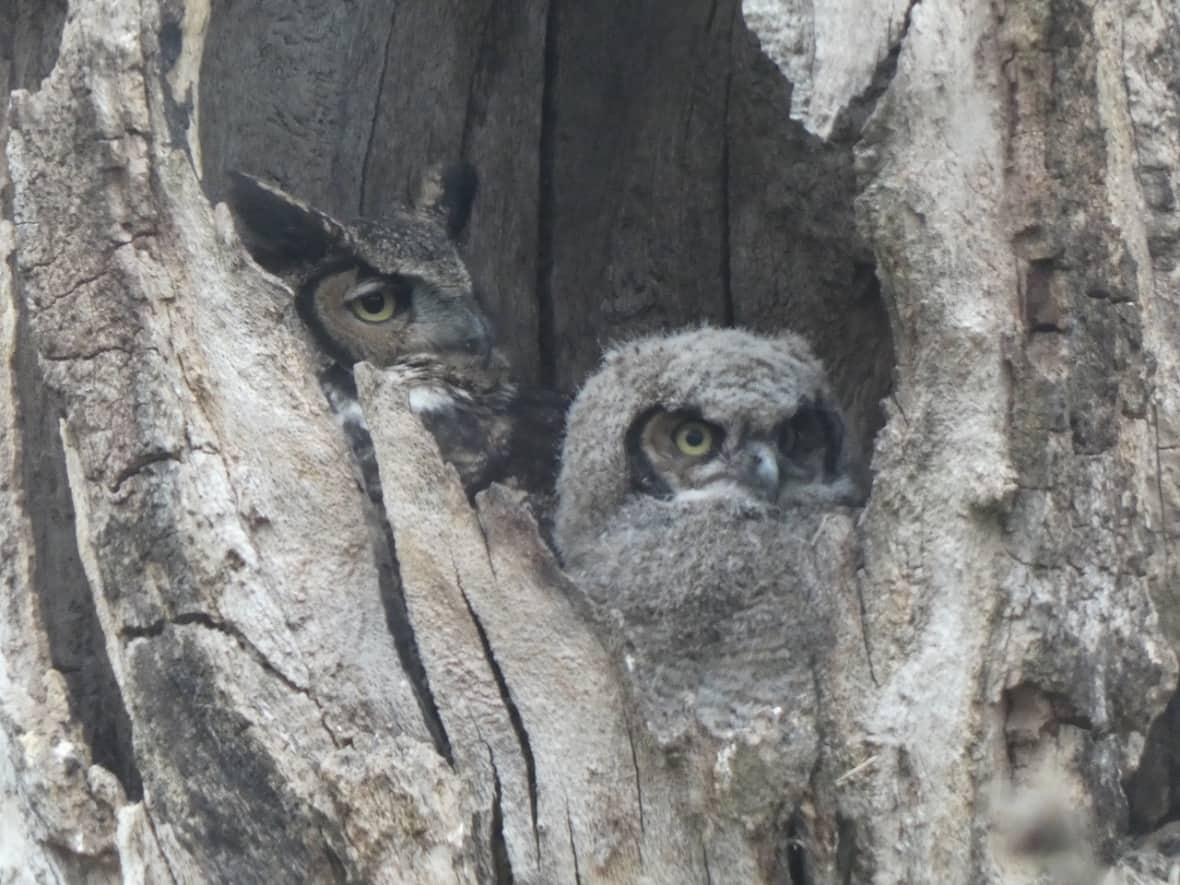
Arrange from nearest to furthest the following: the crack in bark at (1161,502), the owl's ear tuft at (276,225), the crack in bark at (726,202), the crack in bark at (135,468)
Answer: the crack in bark at (135,468), the crack in bark at (1161,502), the owl's ear tuft at (276,225), the crack in bark at (726,202)

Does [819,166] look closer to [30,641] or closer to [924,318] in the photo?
[924,318]

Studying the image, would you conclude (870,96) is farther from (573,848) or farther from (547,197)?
(547,197)

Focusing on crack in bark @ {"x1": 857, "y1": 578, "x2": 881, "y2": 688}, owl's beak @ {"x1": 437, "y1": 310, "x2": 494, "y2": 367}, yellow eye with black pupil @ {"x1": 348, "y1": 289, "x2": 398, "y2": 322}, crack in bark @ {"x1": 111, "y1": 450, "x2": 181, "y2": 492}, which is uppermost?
yellow eye with black pupil @ {"x1": 348, "y1": 289, "x2": 398, "y2": 322}

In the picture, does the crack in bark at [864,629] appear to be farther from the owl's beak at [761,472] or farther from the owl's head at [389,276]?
the owl's head at [389,276]

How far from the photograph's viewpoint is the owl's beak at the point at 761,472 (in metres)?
2.54

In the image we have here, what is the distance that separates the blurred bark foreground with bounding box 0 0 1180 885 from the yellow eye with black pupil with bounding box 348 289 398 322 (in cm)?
85

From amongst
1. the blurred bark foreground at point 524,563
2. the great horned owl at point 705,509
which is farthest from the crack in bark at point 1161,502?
the great horned owl at point 705,509

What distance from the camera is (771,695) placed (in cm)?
198

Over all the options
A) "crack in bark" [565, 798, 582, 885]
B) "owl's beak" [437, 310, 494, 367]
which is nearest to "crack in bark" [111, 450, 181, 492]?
"crack in bark" [565, 798, 582, 885]

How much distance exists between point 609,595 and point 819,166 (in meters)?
0.84

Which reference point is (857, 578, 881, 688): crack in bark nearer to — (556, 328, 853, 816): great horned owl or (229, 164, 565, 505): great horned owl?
(556, 328, 853, 816): great horned owl

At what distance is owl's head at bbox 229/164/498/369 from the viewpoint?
2855mm

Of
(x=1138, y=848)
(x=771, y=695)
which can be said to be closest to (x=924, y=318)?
(x=771, y=695)

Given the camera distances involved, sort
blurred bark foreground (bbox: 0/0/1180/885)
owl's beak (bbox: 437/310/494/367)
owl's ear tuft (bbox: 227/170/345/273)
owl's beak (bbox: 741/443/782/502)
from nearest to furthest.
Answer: blurred bark foreground (bbox: 0/0/1180/885) < owl's beak (bbox: 741/443/782/502) < owl's ear tuft (bbox: 227/170/345/273) < owl's beak (bbox: 437/310/494/367)
